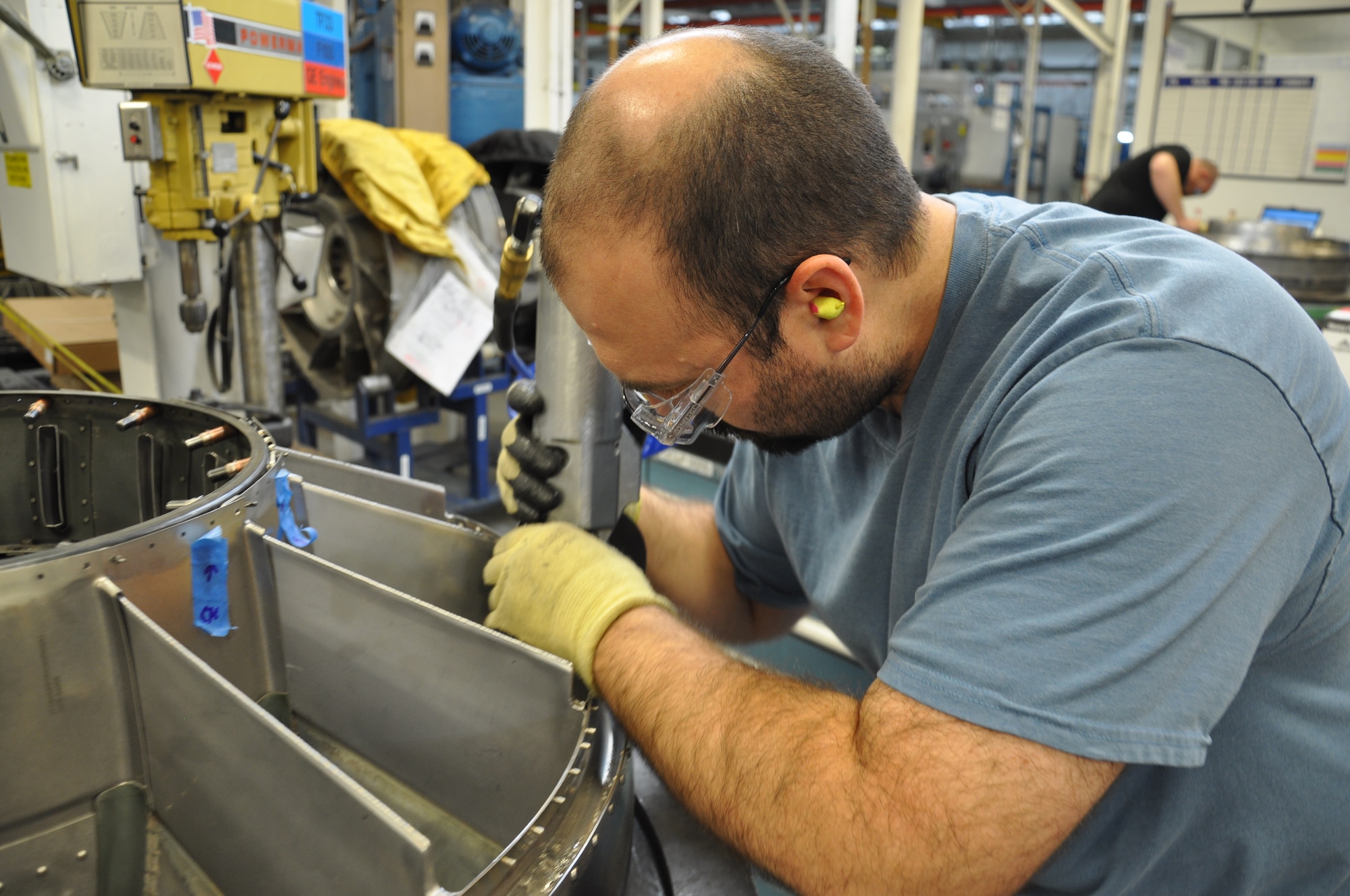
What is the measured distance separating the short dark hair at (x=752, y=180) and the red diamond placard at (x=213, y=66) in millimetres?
1109

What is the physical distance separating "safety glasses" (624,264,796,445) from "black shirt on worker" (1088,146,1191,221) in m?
3.14

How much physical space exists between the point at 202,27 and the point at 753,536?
125 cm

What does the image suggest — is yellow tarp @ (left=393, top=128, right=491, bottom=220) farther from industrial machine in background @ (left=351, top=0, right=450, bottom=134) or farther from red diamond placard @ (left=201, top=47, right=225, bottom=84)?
red diamond placard @ (left=201, top=47, right=225, bottom=84)

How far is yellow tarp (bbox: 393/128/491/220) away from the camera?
266 centimetres

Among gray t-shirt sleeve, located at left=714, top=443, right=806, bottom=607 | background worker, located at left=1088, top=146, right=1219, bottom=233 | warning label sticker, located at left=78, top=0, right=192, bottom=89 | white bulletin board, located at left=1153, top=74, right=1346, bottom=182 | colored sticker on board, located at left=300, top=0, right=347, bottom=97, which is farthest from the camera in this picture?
white bulletin board, located at left=1153, top=74, right=1346, bottom=182

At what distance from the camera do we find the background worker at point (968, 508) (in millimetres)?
625

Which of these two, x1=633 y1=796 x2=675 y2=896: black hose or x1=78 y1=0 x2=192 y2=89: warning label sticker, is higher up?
x1=78 y1=0 x2=192 y2=89: warning label sticker

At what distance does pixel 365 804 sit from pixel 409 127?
345 cm

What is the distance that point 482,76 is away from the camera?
3877 millimetres

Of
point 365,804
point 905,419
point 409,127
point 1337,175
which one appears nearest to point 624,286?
point 905,419

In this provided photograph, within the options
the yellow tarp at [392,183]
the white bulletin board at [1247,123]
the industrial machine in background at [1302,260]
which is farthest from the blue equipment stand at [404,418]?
the white bulletin board at [1247,123]

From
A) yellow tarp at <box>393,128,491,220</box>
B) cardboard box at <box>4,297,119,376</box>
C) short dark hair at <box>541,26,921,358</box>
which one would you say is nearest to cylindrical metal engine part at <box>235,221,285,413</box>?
cardboard box at <box>4,297,119,376</box>

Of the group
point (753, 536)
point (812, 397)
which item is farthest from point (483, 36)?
point (812, 397)

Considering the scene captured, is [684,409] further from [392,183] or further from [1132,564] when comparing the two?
[392,183]
